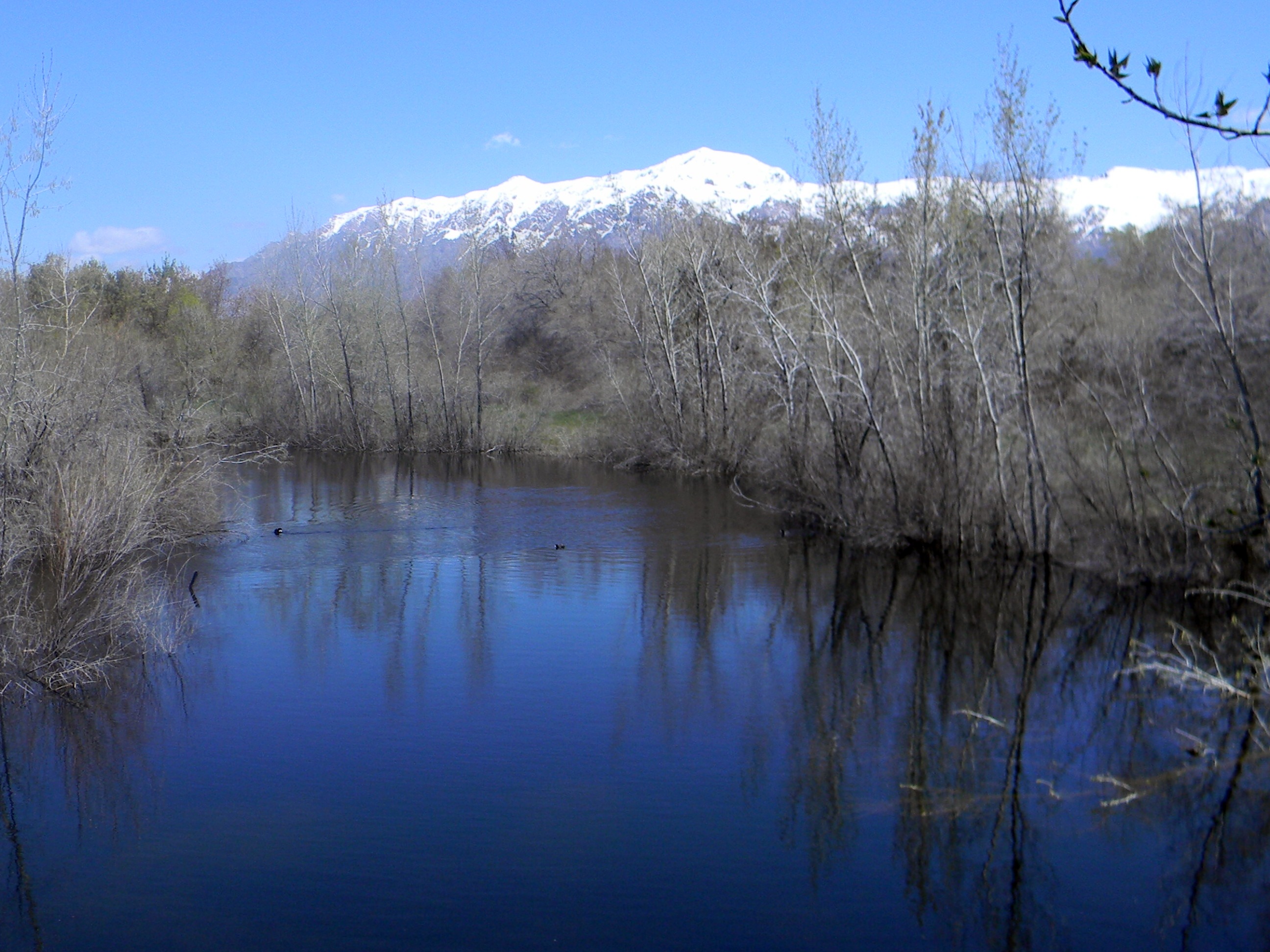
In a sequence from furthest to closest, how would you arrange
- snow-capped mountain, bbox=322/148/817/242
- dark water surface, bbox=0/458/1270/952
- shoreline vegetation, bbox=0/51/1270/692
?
snow-capped mountain, bbox=322/148/817/242
shoreline vegetation, bbox=0/51/1270/692
dark water surface, bbox=0/458/1270/952

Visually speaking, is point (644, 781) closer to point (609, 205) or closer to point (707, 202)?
point (707, 202)

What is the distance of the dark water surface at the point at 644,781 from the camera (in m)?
7.13

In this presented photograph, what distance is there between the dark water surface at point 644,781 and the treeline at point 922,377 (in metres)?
1.79

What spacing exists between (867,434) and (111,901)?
13.8m

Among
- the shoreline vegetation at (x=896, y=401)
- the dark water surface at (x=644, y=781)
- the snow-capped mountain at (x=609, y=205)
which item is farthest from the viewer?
the snow-capped mountain at (x=609, y=205)

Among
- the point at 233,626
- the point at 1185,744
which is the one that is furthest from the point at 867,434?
the point at 233,626

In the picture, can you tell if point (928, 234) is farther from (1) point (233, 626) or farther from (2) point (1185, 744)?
(1) point (233, 626)

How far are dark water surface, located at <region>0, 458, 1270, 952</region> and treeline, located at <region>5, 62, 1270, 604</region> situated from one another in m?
1.79

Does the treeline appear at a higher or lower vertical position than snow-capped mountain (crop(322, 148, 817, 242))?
lower

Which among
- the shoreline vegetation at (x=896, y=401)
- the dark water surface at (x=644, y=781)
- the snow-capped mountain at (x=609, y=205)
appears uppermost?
the snow-capped mountain at (x=609, y=205)

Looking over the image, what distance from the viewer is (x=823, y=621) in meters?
14.2

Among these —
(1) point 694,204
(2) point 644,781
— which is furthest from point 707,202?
(2) point 644,781

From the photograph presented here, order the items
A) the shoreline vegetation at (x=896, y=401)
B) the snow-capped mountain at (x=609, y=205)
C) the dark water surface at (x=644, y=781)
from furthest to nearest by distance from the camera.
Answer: the snow-capped mountain at (x=609, y=205)
the shoreline vegetation at (x=896, y=401)
the dark water surface at (x=644, y=781)

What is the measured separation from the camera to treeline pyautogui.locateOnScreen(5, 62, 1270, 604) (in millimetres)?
14477
